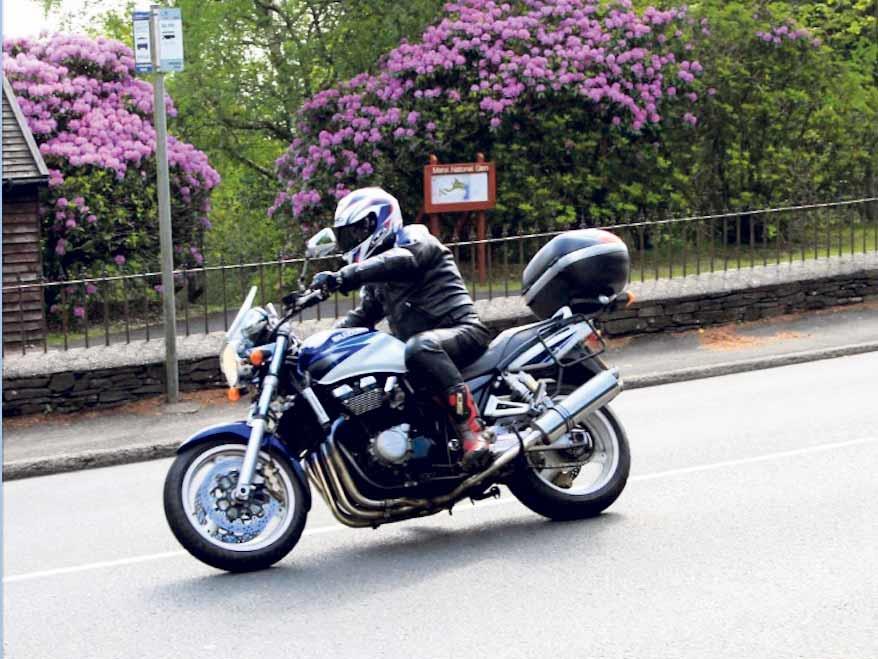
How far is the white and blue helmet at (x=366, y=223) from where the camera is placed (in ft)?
23.5

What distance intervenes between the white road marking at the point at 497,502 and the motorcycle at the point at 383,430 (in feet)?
2.31

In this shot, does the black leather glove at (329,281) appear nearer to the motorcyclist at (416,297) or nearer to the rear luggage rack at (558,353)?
the motorcyclist at (416,297)

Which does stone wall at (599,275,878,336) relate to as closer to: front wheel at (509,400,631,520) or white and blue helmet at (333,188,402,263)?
front wheel at (509,400,631,520)

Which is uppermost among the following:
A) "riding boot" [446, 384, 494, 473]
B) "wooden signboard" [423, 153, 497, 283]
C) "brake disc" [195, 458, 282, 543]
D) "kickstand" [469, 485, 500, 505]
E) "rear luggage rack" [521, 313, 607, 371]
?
"wooden signboard" [423, 153, 497, 283]

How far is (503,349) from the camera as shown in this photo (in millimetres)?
7480

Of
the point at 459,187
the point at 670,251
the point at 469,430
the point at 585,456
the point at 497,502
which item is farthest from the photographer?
the point at 459,187

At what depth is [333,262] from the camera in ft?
50.8

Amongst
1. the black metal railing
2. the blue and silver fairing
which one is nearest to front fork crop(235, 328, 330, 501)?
the blue and silver fairing

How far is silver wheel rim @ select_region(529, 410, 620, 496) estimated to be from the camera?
24.6 feet

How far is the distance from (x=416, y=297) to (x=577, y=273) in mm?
828

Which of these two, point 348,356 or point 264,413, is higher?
point 348,356

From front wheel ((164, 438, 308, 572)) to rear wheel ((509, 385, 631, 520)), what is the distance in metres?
1.21

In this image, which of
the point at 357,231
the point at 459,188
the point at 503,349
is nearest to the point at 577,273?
the point at 503,349

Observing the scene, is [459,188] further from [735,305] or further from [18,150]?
[18,150]
